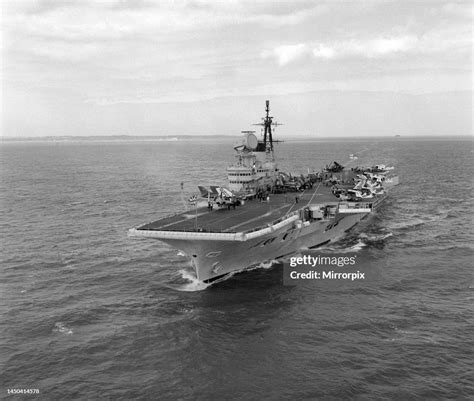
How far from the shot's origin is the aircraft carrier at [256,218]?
29.0 metres

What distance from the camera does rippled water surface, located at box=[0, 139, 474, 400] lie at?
1906 cm

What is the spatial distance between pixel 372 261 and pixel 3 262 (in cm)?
2907

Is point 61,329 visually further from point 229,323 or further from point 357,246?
point 357,246

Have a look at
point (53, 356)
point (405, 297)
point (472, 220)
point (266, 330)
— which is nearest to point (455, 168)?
point (472, 220)

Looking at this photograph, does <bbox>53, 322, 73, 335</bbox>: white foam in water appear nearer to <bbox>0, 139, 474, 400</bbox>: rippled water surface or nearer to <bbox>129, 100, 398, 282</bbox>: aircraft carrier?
<bbox>0, 139, 474, 400</bbox>: rippled water surface

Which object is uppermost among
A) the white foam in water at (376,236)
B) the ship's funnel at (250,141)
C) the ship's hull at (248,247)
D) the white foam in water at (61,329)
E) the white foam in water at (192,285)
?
the ship's funnel at (250,141)

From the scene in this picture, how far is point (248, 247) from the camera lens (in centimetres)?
3130

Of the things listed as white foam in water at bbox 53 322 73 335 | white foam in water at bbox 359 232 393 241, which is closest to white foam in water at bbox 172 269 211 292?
white foam in water at bbox 53 322 73 335

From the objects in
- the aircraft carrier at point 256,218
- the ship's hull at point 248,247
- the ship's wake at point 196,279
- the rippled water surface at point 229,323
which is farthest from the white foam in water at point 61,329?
the ship's hull at point 248,247

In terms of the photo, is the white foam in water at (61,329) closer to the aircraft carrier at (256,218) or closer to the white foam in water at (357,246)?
the aircraft carrier at (256,218)

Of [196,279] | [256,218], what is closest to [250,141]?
[256,218]

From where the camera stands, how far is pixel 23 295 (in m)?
28.1

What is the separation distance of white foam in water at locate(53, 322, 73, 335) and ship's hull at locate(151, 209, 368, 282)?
8.17 m

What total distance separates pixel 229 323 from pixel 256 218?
10.7 metres
